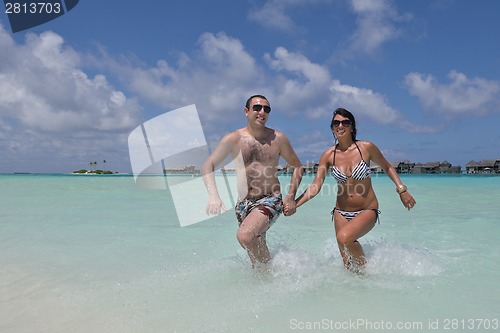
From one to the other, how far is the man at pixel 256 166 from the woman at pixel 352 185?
34 cm

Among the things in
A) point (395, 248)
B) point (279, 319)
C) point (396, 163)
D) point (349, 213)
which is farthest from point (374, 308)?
point (396, 163)

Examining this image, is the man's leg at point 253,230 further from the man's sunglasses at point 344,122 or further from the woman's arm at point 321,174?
the man's sunglasses at point 344,122

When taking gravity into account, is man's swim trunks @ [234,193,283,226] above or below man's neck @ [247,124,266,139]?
below

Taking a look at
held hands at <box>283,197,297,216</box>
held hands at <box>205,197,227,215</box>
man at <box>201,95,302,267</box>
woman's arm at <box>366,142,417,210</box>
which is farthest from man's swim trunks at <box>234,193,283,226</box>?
woman's arm at <box>366,142,417,210</box>

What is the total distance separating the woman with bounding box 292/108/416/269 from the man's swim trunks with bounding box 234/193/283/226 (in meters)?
0.26

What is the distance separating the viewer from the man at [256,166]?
4.57 m

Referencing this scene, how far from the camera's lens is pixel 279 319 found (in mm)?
3402

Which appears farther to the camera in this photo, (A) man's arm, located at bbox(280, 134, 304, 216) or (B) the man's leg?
(A) man's arm, located at bbox(280, 134, 304, 216)

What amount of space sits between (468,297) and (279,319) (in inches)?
83.3

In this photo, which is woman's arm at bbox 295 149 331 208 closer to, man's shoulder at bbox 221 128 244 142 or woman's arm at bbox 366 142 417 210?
woman's arm at bbox 366 142 417 210

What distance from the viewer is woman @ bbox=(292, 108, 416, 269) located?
15.0ft

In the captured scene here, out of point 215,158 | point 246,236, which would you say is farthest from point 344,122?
point 246,236

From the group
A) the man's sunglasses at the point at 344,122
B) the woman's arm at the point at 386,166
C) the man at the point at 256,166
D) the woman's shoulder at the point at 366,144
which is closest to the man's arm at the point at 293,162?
the man at the point at 256,166

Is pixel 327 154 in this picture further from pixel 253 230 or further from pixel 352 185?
pixel 253 230
